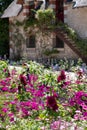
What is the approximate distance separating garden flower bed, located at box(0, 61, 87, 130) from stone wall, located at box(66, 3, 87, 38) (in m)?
13.0

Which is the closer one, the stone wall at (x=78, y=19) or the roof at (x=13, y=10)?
the stone wall at (x=78, y=19)

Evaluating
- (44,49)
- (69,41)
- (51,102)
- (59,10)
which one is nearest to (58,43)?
(44,49)

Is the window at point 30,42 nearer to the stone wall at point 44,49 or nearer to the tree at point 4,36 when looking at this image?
the stone wall at point 44,49

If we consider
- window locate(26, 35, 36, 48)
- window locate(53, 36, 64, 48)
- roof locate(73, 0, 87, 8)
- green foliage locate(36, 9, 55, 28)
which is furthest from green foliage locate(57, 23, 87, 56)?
window locate(26, 35, 36, 48)

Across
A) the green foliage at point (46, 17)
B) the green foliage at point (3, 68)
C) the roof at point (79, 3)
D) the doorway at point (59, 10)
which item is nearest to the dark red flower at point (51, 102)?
the green foliage at point (3, 68)

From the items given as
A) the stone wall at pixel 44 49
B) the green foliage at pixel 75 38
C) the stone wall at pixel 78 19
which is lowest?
the stone wall at pixel 44 49

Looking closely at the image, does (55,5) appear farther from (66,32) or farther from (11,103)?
(11,103)

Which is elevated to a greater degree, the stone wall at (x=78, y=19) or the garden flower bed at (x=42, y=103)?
the garden flower bed at (x=42, y=103)

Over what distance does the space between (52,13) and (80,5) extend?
1.91 m

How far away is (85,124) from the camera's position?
511 centimetres

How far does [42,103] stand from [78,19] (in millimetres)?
17037

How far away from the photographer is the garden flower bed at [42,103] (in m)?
5.20

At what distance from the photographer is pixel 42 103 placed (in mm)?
6363

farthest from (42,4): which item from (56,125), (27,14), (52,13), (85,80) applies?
(56,125)
